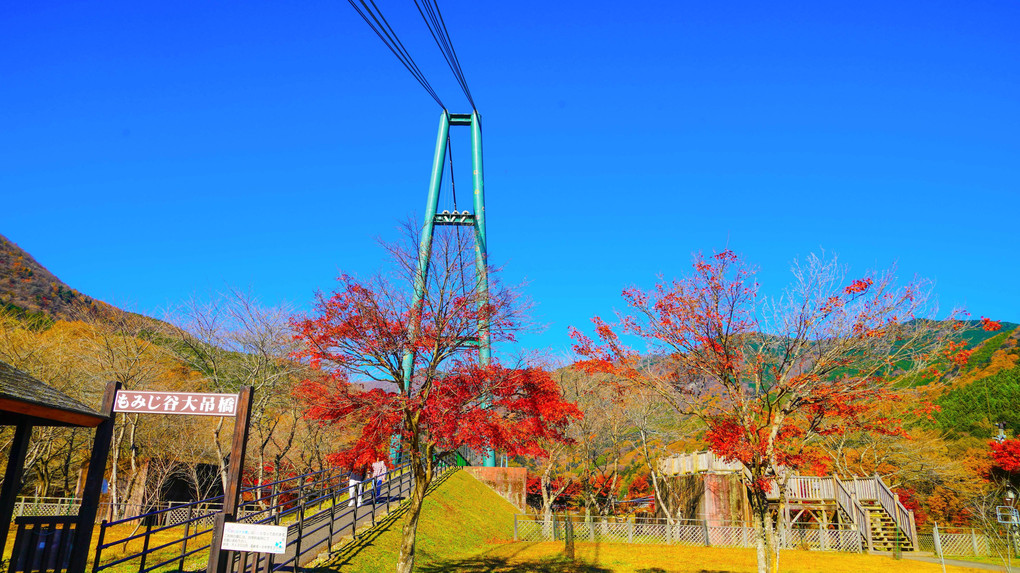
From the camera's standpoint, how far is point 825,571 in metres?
14.7

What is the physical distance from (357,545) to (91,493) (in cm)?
678

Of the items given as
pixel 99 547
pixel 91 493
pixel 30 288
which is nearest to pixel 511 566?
pixel 99 547

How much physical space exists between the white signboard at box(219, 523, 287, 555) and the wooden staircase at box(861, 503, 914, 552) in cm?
1937

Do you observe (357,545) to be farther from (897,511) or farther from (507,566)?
(897,511)

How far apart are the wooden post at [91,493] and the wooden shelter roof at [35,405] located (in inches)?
7.4

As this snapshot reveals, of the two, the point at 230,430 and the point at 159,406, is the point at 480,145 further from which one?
the point at 159,406

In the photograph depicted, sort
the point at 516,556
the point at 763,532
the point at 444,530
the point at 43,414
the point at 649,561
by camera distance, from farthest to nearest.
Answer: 1. the point at 444,530
2. the point at 516,556
3. the point at 649,561
4. the point at 763,532
5. the point at 43,414

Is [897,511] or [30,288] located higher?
[30,288]

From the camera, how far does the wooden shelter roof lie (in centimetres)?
702

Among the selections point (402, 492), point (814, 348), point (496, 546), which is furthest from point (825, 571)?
point (402, 492)

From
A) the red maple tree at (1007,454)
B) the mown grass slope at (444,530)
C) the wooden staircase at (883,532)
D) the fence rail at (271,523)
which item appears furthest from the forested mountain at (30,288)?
the red maple tree at (1007,454)

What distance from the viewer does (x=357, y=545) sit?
13266mm

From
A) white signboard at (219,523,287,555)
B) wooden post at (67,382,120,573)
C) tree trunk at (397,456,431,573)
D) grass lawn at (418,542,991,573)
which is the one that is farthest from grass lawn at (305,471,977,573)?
wooden post at (67,382,120,573)

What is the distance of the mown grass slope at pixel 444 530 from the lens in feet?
41.2
